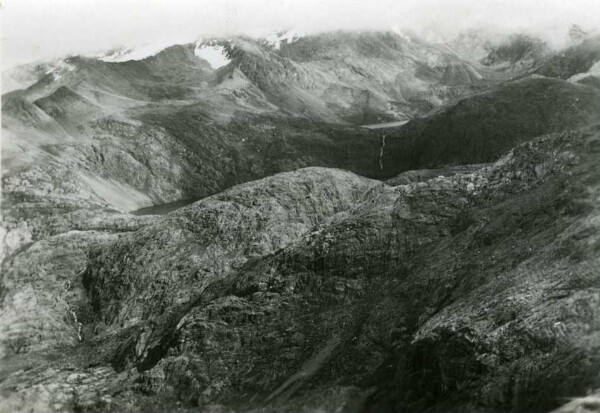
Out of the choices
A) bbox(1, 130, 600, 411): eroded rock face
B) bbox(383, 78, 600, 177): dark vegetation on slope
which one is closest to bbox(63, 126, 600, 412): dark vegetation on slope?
bbox(1, 130, 600, 411): eroded rock face

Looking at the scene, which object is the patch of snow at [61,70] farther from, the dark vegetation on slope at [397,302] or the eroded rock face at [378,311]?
the eroded rock face at [378,311]

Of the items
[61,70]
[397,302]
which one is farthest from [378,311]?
[61,70]

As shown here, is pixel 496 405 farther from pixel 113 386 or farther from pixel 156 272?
pixel 156 272

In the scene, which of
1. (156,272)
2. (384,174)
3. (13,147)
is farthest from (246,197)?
(384,174)

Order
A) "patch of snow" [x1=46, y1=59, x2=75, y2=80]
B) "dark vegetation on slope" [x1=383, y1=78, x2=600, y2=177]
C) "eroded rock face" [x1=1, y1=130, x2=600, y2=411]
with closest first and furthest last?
"eroded rock face" [x1=1, y1=130, x2=600, y2=411], "dark vegetation on slope" [x1=383, y1=78, x2=600, y2=177], "patch of snow" [x1=46, y1=59, x2=75, y2=80]

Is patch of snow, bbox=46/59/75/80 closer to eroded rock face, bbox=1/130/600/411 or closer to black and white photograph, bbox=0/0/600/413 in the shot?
black and white photograph, bbox=0/0/600/413

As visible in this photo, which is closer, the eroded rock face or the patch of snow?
the eroded rock face

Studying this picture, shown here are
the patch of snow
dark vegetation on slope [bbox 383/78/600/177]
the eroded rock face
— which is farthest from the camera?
the patch of snow

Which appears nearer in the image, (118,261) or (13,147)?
(118,261)

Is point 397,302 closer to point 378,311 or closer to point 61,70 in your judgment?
point 378,311
